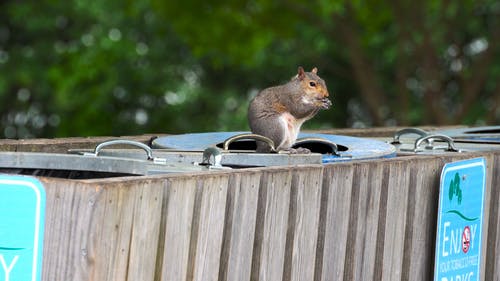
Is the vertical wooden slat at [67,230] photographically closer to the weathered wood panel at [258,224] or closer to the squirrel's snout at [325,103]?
the weathered wood panel at [258,224]

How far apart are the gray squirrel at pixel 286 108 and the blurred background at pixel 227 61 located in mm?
10139

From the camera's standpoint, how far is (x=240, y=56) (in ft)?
55.2

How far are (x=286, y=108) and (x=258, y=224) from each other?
1.32m

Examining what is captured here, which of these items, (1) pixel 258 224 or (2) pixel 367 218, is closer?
(1) pixel 258 224

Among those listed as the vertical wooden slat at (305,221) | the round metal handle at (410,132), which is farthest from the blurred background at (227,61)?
the vertical wooden slat at (305,221)

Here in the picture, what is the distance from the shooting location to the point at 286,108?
5543mm

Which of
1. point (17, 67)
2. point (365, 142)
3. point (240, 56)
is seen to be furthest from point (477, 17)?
point (365, 142)

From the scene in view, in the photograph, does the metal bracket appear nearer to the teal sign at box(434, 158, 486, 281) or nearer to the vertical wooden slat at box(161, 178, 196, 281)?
the vertical wooden slat at box(161, 178, 196, 281)

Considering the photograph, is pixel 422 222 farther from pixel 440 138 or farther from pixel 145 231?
pixel 145 231

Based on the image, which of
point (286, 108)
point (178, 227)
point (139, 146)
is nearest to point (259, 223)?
point (178, 227)

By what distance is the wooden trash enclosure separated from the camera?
140 inches

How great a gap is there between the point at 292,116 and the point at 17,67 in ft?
48.5

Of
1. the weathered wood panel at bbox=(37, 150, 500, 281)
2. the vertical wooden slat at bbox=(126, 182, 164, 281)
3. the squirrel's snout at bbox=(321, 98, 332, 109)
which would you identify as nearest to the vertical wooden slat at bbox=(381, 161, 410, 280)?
the weathered wood panel at bbox=(37, 150, 500, 281)

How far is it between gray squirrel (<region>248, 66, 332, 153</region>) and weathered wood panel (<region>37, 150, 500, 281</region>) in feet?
1.84
